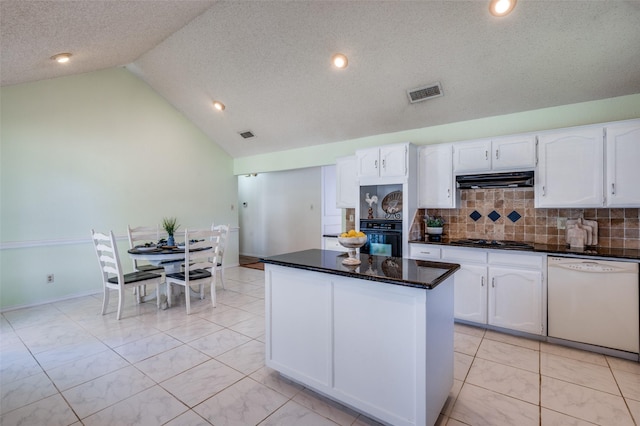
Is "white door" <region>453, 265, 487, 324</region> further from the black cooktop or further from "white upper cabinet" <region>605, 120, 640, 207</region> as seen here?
"white upper cabinet" <region>605, 120, 640, 207</region>

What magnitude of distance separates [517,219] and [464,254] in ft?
2.70

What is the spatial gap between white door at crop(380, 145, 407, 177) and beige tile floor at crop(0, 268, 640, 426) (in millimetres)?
1928

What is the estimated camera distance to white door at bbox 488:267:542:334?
9.44ft

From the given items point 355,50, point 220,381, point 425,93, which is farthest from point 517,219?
point 220,381

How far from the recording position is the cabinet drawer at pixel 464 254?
124 inches

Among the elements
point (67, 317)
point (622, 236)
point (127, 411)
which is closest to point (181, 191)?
point (67, 317)

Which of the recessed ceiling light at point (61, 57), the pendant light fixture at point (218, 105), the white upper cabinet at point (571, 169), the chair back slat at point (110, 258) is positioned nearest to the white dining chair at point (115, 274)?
the chair back slat at point (110, 258)

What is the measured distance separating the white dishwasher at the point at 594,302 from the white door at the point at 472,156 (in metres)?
1.15

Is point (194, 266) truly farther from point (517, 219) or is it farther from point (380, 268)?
point (517, 219)

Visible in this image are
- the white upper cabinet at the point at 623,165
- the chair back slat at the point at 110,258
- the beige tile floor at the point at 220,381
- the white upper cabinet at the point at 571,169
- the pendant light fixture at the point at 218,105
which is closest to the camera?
the beige tile floor at the point at 220,381

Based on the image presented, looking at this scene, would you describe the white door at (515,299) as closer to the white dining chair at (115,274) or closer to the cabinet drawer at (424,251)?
the cabinet drawer at (424,251)

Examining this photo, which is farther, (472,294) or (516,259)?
(472,294)

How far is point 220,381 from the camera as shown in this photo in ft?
7.36

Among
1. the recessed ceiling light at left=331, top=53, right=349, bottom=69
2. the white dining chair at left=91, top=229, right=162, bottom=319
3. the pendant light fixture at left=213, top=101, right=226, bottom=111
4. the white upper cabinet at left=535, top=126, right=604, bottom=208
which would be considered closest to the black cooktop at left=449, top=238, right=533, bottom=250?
the white upper cabinet at left=535, top=126, right=604, bottom=208
